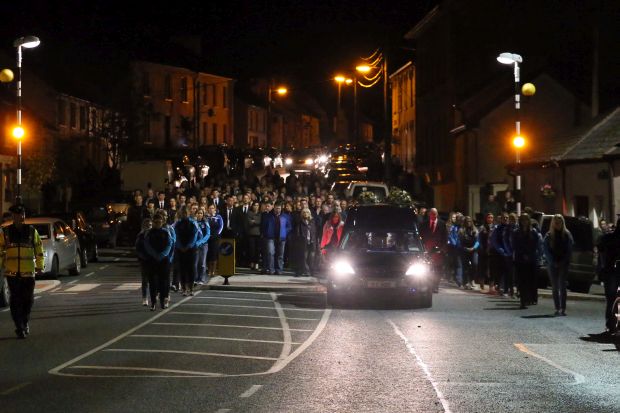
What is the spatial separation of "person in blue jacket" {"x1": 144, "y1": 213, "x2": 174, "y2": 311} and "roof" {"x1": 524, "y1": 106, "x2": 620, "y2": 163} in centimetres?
1665

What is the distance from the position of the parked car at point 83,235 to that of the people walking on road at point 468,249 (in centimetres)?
1187

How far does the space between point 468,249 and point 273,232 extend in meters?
5.42

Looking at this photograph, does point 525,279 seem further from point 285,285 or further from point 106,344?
point 106,344

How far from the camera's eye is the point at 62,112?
6800 cm

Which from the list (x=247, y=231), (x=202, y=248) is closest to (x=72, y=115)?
(x=247, y=231)

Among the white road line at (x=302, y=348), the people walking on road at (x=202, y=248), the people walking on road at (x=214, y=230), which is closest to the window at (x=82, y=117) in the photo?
the people walking on road at (x=214, y=230)

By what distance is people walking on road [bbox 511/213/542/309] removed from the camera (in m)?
22.2

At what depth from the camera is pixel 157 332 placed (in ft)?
56.4

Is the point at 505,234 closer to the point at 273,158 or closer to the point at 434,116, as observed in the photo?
the point at 434,116

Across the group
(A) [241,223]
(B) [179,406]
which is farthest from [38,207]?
(B) [179,406]

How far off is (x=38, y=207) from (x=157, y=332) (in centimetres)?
4328

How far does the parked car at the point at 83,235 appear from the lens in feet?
113

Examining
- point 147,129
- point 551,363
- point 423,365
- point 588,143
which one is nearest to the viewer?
point 423,365

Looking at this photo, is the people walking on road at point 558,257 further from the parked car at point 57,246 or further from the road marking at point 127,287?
the parked car at point 57,246
